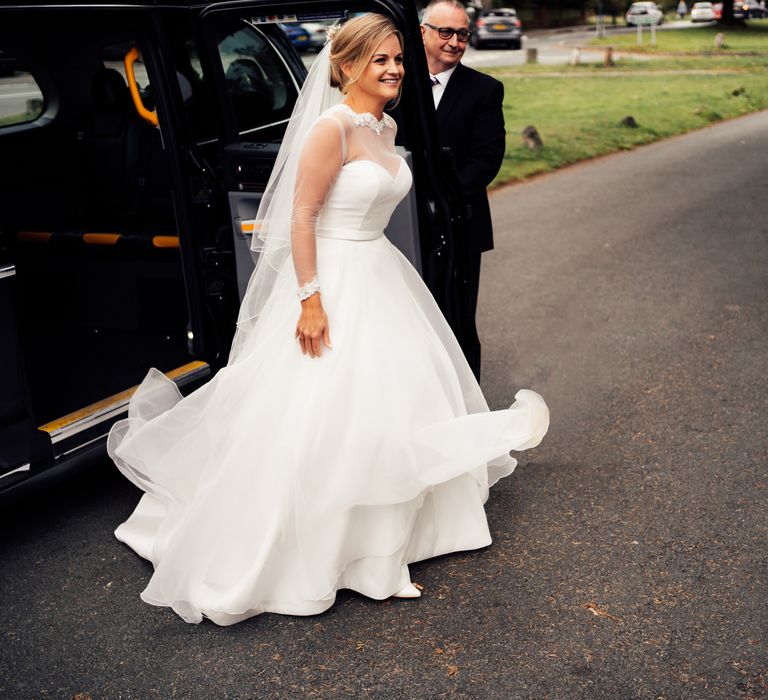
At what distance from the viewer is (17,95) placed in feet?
18.9

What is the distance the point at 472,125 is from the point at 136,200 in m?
2.50

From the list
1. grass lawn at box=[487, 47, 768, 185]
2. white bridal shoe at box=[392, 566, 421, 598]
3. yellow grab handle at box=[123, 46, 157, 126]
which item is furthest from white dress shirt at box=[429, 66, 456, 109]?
grass lawn at box=[487, 47, 768, 185]

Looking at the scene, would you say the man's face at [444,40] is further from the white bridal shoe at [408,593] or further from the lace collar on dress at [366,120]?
the white bridal shoe at [408,593]

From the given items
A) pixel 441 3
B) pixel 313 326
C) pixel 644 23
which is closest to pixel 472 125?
pixel 441 3

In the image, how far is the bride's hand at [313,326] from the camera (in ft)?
10.7

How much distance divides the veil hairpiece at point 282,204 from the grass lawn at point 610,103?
8296 millimetres

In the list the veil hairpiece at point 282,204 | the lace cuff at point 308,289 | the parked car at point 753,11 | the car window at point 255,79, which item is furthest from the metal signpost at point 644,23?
the lace cuff at point 308,289

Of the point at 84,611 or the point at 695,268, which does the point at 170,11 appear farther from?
the point at 695,268

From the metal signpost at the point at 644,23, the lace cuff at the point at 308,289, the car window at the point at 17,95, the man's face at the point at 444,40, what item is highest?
the man's face at the point at 444,40

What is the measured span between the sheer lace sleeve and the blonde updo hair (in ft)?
0.73

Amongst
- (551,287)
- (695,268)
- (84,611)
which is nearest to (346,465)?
(84,611)

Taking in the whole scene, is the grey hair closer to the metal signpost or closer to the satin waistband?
the satin waistband

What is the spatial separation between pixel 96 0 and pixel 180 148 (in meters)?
0.76

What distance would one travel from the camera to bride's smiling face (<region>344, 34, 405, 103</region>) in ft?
10.3
